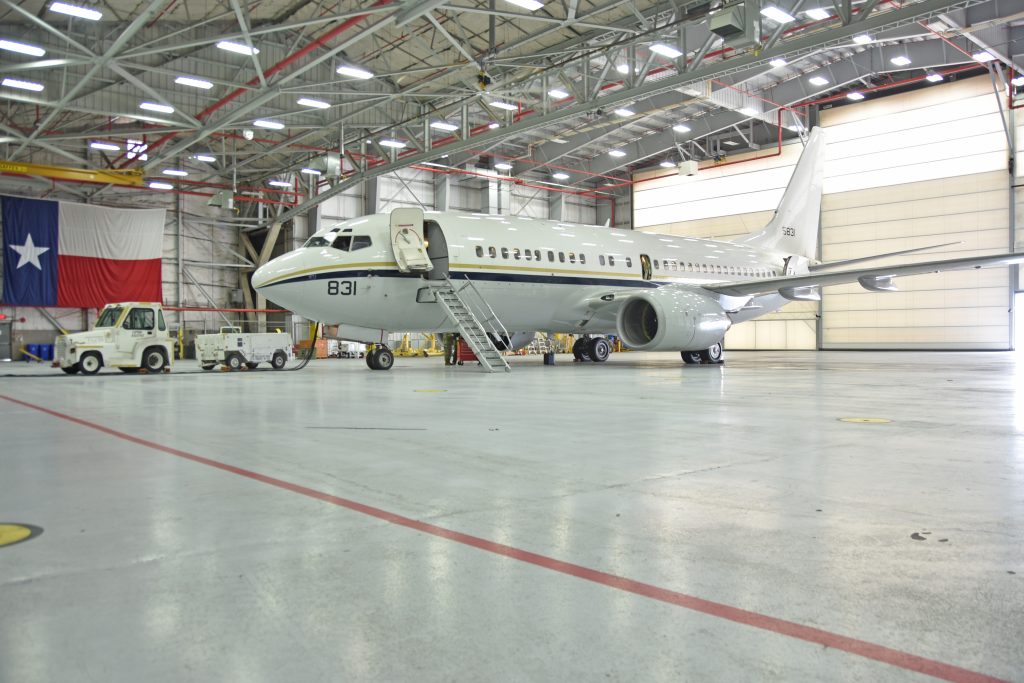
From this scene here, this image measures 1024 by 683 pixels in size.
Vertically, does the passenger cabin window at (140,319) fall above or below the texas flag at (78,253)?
below

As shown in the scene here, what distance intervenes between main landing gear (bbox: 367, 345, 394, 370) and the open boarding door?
2.89 metres

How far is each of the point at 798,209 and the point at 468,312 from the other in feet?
45.0

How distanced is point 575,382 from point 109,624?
9.62 meters

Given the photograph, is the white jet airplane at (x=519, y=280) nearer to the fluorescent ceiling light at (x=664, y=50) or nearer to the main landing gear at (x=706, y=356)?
the main landing gear at (x=706, y=356)

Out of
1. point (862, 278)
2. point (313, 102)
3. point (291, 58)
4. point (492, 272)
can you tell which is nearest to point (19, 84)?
point (313, 102)

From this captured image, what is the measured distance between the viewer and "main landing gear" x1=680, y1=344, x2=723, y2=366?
17172 mm

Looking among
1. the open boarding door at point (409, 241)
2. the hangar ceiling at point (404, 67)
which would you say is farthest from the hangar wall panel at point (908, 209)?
the open boarding door at point (409, 241)

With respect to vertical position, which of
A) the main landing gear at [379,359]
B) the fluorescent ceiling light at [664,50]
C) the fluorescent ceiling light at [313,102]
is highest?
the fluorescent ceiling light at [664,50]

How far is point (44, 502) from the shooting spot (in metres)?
3.25

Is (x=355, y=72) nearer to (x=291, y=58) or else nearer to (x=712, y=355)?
(x=291, y=58)

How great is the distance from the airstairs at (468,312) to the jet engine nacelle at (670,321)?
3.00 metres

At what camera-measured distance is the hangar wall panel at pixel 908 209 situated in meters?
Result: 27.3

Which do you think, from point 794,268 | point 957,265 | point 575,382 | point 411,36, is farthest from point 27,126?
point 957,265

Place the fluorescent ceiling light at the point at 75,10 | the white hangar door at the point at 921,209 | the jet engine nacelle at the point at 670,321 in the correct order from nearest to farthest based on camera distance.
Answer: the fluorescent ceiling light at the point at 75,10 → the jet engine nacelle at the point at 670,321 → the white hangar door at the point at 921,209
